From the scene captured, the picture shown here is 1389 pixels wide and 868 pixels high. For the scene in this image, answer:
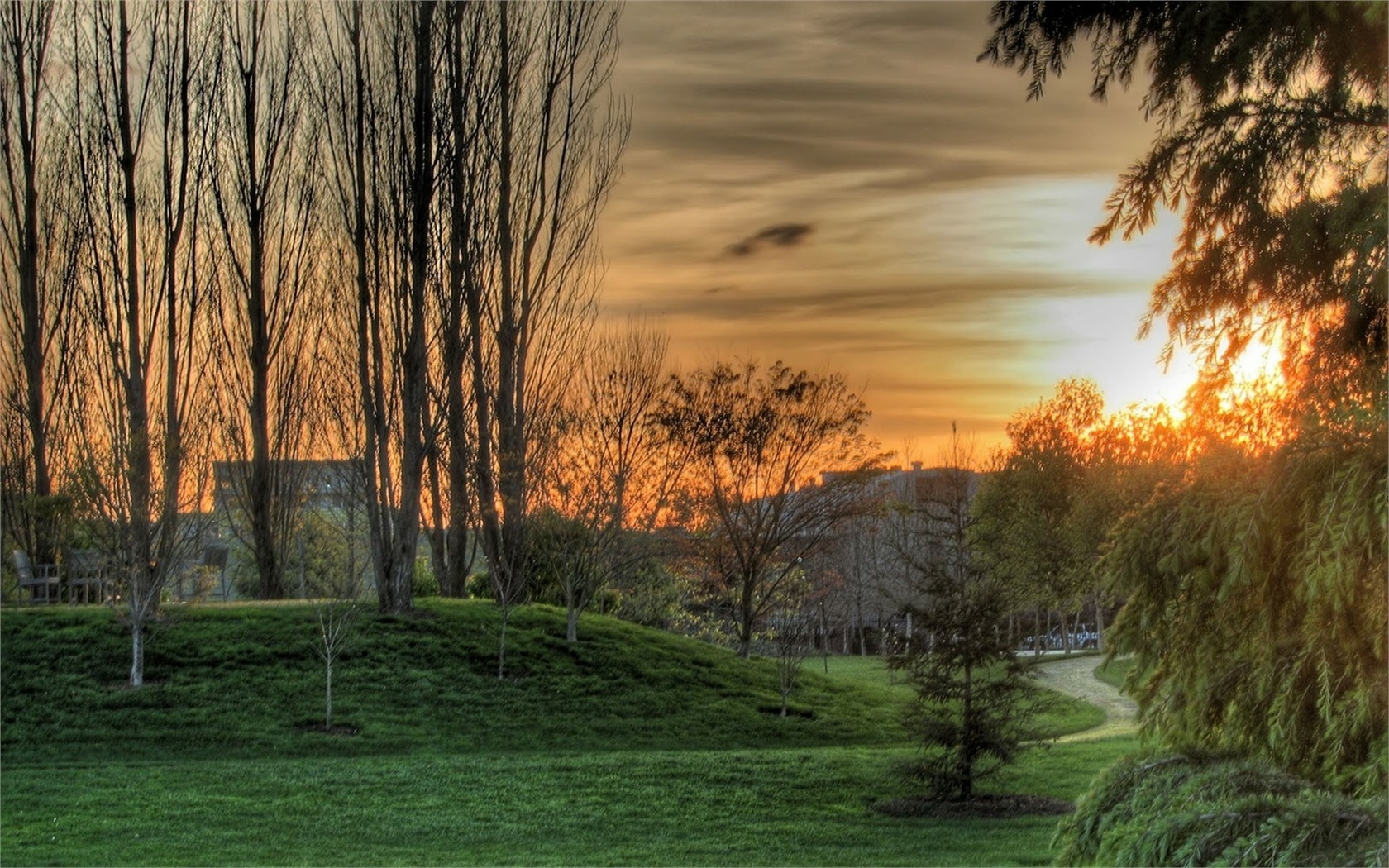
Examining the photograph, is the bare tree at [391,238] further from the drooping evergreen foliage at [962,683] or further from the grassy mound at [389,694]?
the drooping evergreen foliage at [962,683]

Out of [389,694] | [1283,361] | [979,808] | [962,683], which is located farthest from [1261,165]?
[389,694]

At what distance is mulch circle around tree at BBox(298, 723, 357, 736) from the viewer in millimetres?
14359

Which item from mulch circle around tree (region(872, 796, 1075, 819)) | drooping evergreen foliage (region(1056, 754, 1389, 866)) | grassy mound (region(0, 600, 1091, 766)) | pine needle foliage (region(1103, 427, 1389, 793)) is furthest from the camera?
grassy mound (region(0, 600, 1091, 766))

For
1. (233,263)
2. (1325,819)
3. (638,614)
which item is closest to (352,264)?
(233,263)

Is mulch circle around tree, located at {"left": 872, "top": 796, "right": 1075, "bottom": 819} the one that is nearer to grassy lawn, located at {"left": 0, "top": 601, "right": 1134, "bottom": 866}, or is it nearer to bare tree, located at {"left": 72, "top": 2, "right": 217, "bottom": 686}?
grassy lawn, located at {"left": 0, "top": 601, "right": 1134, "bottom": 866}

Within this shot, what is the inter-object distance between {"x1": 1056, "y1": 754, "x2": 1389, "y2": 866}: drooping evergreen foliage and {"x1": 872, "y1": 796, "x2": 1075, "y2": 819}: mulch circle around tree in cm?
767

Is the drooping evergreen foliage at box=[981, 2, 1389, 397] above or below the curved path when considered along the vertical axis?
above

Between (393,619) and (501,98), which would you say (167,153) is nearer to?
(501,98)

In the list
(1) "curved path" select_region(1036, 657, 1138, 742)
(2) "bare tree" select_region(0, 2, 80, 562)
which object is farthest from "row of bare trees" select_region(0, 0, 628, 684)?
(1) "curved path" select_region(1036, 657, 1138, 742)

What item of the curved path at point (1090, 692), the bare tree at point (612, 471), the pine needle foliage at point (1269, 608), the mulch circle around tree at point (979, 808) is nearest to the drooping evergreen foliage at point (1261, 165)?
the pine needle foliage at point (1269, 608)

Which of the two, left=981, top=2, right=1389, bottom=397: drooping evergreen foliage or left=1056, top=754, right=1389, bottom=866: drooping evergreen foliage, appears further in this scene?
left=981, top=2, right=1389, bottom=397: drooping evergreen foliage

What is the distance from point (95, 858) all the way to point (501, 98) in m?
14.7

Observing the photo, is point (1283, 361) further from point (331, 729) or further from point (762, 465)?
point (762, 465)

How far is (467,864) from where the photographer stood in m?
8.95
